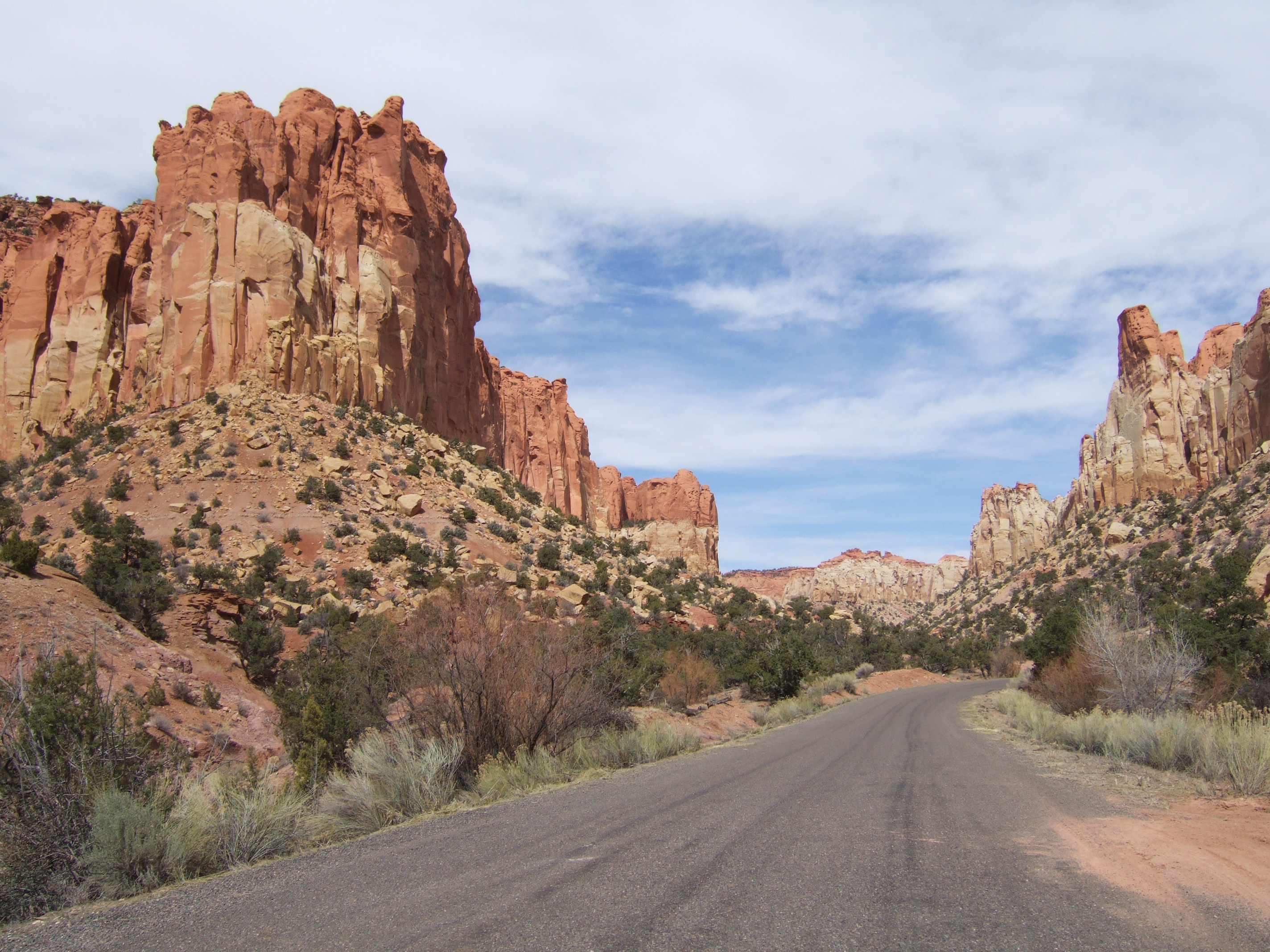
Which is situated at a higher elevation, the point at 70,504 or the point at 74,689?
the point at 70,504

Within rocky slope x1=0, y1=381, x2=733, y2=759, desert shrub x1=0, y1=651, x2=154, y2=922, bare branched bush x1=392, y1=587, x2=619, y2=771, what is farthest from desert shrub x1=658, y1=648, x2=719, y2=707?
desert shrub x1=0, y1=651, x2=154, y2=922

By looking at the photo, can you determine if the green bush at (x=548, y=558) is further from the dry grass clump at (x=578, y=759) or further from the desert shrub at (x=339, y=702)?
the desert shrub at (x=339, y=702)

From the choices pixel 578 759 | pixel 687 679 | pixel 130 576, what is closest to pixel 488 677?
pixel 578 759

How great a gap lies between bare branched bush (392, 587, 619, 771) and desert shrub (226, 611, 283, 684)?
11010mm

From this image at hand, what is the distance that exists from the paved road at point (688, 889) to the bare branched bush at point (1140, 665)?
26.9 feet

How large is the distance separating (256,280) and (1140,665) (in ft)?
141

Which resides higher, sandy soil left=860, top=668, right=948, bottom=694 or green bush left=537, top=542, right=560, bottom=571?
green bush left=537, top=542, right=560, bottom=571

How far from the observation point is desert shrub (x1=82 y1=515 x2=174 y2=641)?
66.7 feet

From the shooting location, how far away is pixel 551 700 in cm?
1234

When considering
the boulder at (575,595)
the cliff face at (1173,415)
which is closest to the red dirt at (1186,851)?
the boulder at (575,595)

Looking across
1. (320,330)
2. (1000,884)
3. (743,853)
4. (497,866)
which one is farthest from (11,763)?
(320,330)

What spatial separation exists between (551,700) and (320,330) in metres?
37.2

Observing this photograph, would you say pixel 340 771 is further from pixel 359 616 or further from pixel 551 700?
pixel 359 616

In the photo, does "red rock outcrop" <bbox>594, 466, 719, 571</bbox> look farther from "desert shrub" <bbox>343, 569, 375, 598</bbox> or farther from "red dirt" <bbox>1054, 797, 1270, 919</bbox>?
"red dirt" <bbox>1054, 797, 1270, 919</bbox>
